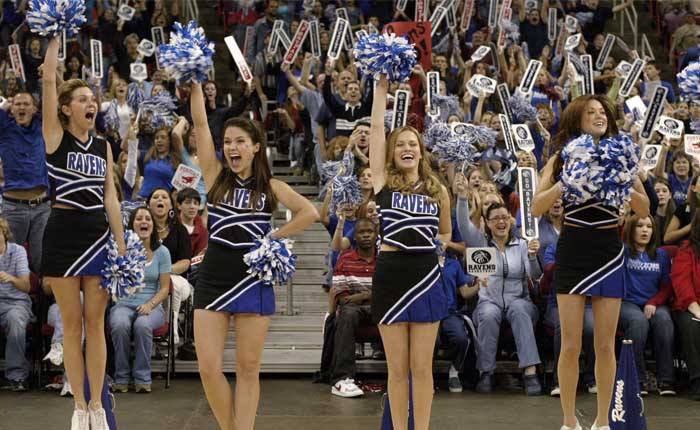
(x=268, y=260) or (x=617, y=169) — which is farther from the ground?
(x=617, y=169)

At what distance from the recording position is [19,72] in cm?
1207

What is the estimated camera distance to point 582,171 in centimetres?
553

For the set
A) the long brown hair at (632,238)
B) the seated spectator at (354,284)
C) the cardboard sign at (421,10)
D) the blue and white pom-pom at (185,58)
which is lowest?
the seated spectator at (354,284)

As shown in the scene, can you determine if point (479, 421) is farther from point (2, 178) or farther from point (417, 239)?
point (2, 178)

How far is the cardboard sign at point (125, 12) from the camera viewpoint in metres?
14.4

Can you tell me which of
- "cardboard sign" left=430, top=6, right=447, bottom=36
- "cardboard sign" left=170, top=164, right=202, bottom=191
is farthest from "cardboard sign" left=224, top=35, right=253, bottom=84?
"cardboard sign" left=430, top=6, right=447, bottom=36

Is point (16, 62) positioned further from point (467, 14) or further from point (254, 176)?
point (254, 176)

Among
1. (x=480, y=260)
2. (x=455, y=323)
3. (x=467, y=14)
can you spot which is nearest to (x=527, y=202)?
(x=480, y=260)

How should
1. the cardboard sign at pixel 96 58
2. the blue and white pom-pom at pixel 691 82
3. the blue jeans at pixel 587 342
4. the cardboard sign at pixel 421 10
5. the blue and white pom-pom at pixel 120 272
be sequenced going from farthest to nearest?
1. the cardboard sign at pixel 421 10
2. the cardboard sign at pixel 96 58
3. the blue jeans at pixel 587 342
4. the blue and white pom-pom at pixel 120 272
5. the blue and white pom-pom at pixel 691 82

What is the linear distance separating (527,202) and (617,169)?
2890mm

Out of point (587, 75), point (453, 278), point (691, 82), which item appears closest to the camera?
point (691, 82)

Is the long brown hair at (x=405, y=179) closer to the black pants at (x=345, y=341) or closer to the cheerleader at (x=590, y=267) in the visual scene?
the cheerleader at (x=590, y=267)

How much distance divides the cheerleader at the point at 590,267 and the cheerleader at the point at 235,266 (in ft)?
4.73

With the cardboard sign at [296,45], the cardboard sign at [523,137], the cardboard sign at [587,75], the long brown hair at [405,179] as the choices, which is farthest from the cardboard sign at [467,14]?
the long brown hair at [405,179]
